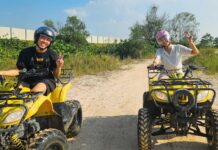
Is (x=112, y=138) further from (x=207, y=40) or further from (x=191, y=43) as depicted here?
(x=207, y=40)

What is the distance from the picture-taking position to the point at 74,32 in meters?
30.4

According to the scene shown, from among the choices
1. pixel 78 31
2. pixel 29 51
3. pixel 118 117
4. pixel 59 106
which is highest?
pixel 78 31

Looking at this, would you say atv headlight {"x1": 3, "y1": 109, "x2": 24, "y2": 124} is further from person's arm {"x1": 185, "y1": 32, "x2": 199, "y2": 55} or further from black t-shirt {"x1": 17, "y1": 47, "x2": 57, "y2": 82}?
person's arm {"x1": 185, "y1": 32, "x2": 199, "y2": 55}

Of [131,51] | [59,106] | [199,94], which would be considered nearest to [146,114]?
[199,94]

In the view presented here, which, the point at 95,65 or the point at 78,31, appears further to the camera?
the point at 78,31

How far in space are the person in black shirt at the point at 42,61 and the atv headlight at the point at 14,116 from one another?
1.11m

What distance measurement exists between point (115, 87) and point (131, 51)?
18.4 m

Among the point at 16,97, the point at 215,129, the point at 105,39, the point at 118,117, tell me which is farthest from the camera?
the point at 105,39

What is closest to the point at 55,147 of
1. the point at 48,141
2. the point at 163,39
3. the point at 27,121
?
the point at 48,141

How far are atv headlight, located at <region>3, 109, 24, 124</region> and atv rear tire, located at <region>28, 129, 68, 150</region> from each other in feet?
1.11

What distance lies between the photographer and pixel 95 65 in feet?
58.5

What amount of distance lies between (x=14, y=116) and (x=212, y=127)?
2.90 meters

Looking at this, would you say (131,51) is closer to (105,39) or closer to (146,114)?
(146,114)

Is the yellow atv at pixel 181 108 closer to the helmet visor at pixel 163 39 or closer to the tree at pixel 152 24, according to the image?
the helmet visor at pixel 163 39
